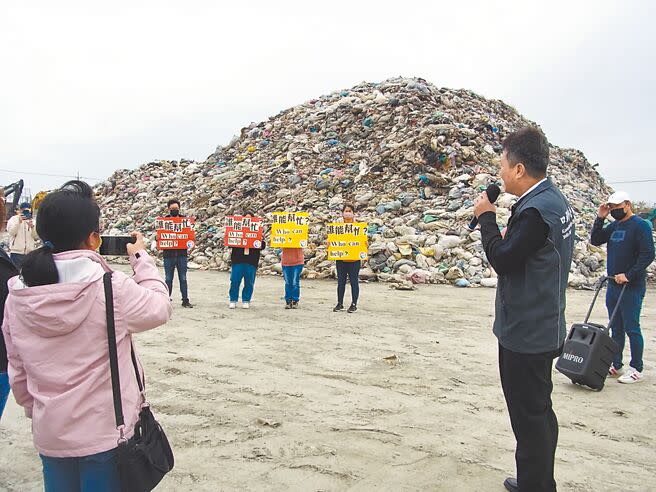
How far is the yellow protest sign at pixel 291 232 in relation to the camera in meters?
8.50

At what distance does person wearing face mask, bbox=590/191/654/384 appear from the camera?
4863 mm

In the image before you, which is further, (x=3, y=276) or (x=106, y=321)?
(x=3, y=276)

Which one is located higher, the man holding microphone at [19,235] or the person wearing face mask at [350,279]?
the man holding microphone at [19,235]

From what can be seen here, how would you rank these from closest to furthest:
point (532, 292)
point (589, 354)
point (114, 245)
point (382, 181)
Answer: point (114, 245), point (532, 292), point (589, 354), point (382, 181)

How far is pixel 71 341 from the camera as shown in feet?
5.96

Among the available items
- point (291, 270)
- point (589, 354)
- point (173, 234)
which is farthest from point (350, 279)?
point (589, 354)

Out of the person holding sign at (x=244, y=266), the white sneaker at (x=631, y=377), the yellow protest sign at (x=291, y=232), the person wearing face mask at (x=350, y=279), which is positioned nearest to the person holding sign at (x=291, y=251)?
the yellow protest sign at (x=291, y=232)

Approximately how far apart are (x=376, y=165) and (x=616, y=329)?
34.9 ft

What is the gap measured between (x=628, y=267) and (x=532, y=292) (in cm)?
311

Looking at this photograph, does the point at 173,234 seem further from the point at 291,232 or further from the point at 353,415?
the point at 353,415

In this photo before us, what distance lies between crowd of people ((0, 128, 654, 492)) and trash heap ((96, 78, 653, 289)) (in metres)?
7.95

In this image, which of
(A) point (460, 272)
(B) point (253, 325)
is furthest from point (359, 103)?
(B) point (253, 325)

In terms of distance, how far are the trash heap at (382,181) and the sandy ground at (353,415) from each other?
4.91m

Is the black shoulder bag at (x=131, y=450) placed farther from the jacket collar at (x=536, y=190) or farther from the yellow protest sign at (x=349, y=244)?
the yellow protest sign at (x=349, y=244)
